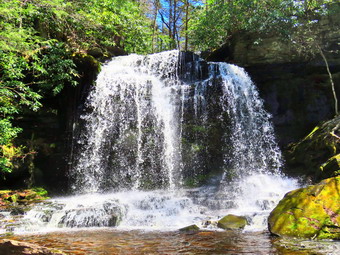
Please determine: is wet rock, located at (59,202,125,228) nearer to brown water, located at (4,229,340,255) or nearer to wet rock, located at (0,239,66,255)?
brown water, located at (4,229,340,255)

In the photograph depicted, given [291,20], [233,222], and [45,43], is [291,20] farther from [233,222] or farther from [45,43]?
[45,43]

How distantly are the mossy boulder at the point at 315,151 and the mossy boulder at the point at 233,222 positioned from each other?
13.1ft

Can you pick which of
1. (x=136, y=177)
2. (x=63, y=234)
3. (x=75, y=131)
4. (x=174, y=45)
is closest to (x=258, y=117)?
(x=136, y=177)

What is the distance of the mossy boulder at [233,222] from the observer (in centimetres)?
661

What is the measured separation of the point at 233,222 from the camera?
6.72 meters

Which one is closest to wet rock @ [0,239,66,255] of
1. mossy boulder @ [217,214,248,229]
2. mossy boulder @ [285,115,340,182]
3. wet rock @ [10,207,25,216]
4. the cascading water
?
mossy boulder @ [217,214,248,229]

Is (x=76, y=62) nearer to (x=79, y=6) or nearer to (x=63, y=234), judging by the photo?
(x=79, y=6)

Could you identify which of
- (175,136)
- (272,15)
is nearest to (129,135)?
(175,136)

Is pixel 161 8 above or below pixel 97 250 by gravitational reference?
above

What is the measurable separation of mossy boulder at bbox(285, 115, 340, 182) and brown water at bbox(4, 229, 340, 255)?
17.5 feet

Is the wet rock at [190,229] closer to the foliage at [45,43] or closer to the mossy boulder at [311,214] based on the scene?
the mossy boulder at [311,214]

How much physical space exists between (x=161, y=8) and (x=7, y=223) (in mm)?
24221

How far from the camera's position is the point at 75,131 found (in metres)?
13.4

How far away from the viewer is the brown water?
4.46m
